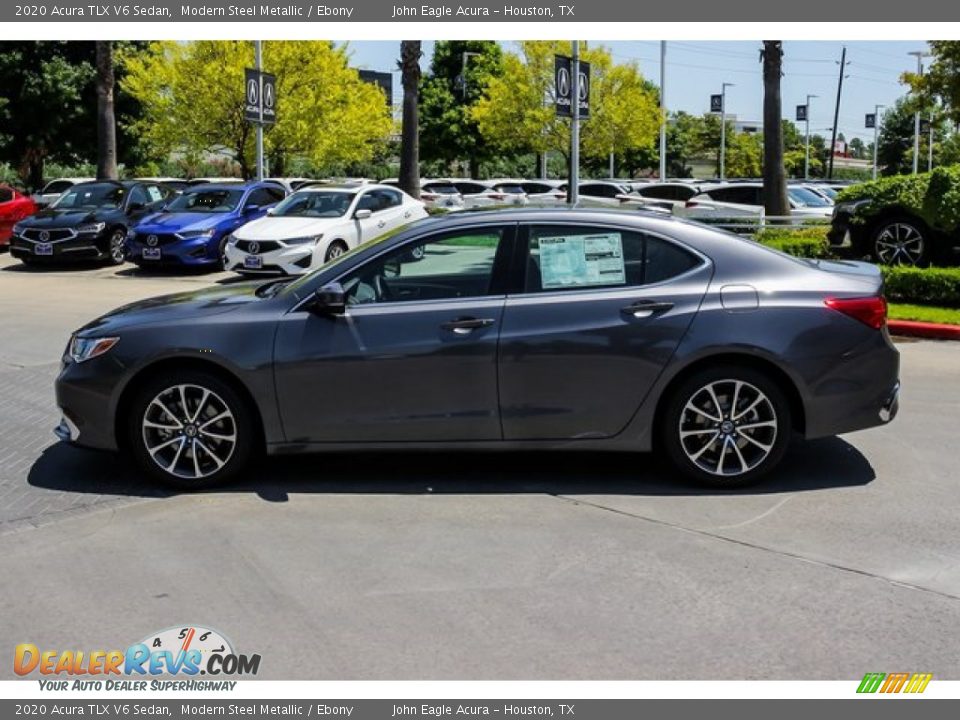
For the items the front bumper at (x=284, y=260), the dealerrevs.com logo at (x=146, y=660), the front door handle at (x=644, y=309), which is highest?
the front door handle at (x=644, y=309)

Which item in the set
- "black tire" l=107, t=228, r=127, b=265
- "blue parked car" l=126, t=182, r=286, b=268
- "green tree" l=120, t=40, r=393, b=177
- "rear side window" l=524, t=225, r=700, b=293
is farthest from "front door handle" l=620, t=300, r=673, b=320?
"green tree" l=120, t=40, r=393, b=177

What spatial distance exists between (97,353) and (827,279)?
414cm

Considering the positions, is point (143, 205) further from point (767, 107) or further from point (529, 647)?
point (529, 647)

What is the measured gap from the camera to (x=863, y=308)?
600 centimetres

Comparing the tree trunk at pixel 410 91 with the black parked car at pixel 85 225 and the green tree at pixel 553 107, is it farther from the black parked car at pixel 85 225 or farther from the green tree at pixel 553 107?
the green tree at pixel 553 107

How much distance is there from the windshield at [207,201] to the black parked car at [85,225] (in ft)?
2.32

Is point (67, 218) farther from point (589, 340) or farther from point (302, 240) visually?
point (589, 340)

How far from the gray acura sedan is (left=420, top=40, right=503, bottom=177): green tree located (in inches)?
1744

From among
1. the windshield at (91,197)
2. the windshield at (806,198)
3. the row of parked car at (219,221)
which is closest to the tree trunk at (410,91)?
the row of parked car at (219,221)

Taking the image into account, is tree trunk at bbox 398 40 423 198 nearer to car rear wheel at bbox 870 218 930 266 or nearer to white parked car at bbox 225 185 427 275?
white parked car at bbox 225 185 427 275

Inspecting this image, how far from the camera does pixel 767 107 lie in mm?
21891

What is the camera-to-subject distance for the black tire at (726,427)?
5.92 meters

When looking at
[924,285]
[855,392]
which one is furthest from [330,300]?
[924,285]

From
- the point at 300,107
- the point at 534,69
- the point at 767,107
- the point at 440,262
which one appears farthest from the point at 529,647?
the point at 534,69
